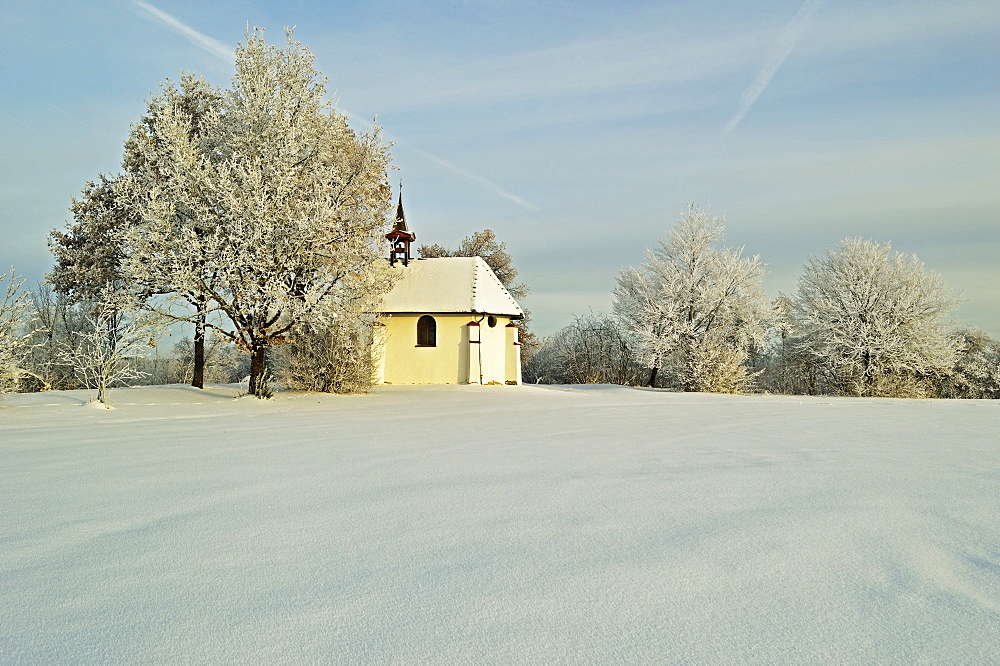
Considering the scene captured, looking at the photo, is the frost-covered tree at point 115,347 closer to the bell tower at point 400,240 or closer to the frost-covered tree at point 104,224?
the frost-covered tree at point 104,224

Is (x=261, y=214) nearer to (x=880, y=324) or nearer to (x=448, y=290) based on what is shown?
(x=448, y=290)

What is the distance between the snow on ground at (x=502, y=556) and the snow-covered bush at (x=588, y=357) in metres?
26.9

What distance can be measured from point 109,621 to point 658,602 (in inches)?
72.0

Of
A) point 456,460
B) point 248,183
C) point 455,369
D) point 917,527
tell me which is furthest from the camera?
point 455,369

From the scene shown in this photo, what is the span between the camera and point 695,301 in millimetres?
27422

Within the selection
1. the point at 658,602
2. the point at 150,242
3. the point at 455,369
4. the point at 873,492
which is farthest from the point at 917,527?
the point at 455,369

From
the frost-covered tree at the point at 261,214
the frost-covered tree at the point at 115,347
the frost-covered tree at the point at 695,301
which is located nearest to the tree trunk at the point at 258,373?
the frost-covered tree at the point at 261,214

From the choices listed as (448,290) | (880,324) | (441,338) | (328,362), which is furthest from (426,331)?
(880,324)

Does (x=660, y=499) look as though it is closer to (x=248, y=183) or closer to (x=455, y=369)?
(x=248, y=183)

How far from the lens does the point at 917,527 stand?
3.11 metres

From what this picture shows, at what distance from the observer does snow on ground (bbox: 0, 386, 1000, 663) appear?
1.96 metres

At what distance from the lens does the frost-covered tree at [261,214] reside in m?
13.5

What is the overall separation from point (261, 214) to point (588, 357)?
23612 mm

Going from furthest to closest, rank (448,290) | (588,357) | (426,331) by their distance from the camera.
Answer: (588,357)
(448,290)
(426,331)
